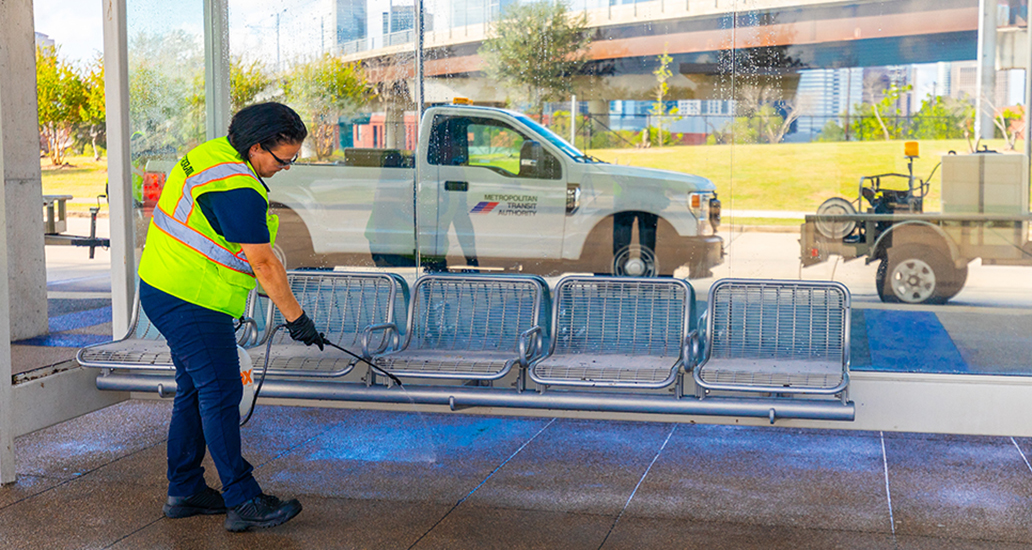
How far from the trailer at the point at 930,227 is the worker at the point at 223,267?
11.4ft

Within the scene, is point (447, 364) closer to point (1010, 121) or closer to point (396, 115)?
point (396, 115)

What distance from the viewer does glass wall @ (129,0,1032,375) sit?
→ 18.5 ft

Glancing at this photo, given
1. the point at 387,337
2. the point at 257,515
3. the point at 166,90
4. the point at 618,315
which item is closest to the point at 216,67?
the point at 166,90

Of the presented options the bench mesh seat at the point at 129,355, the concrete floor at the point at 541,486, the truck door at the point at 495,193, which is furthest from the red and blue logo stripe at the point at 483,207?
the bench mesh seat at the point at 129,355

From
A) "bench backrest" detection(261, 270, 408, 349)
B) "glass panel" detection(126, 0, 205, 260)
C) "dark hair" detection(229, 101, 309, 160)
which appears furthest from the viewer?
"glass panel" detection(126, 0, 205, 260)

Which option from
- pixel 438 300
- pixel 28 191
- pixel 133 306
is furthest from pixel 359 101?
pixel 28 191

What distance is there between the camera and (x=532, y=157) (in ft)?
21.3

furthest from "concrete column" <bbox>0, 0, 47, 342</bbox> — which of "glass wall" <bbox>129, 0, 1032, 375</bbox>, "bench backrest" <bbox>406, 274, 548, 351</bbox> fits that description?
"bench backrest" <bbox>406, 274, 548, 351</bbox>

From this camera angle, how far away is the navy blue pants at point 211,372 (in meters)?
3.96

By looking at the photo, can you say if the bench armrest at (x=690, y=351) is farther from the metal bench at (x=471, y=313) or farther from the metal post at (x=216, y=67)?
the metal post at (x=216, y=67)

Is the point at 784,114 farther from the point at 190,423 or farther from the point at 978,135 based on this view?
the point at 190,423

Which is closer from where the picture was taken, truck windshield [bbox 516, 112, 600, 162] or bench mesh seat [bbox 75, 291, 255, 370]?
bench mesh seat [bbox 75, 291, 255, 370]

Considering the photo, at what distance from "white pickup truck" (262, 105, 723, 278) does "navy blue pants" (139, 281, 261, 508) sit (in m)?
2.48

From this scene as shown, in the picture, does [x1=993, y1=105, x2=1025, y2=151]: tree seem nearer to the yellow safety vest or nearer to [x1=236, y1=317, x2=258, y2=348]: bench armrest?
the yellow safety vest
